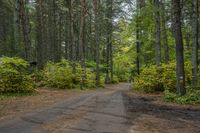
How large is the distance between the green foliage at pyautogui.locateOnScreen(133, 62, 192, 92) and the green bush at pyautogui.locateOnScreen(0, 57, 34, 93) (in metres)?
7.41

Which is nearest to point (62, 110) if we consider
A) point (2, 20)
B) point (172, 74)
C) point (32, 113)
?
point (32, 113)

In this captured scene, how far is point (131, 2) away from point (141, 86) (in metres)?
16.9

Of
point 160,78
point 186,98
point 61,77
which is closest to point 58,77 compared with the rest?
point 61,77

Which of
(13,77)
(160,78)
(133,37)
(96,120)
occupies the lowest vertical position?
(96,120)

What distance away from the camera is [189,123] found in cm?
968

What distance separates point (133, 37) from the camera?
118 ft

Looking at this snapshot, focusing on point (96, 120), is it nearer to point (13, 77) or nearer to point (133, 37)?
point (13, 77)

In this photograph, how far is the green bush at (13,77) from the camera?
16797mm

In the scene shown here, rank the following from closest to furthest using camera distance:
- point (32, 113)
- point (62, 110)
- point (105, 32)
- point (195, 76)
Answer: point (32, 113) → point (62, 110) → point (195, 76) → point (105, 32)

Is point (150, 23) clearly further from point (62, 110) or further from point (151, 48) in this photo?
point (62, 110)

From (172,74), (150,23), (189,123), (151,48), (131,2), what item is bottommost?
(189,123)

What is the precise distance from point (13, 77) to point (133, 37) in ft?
69.0

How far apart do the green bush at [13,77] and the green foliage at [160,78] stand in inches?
292

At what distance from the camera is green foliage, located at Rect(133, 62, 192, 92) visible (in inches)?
781
